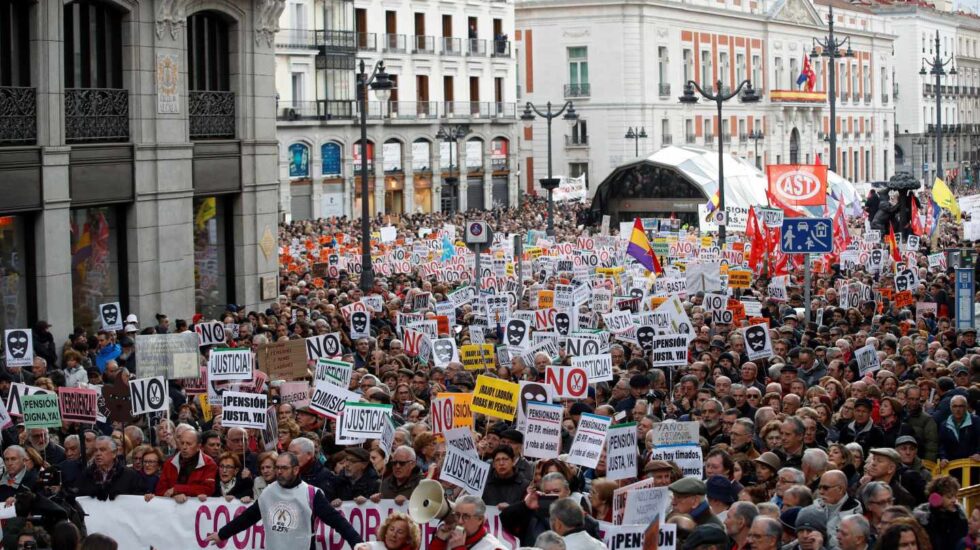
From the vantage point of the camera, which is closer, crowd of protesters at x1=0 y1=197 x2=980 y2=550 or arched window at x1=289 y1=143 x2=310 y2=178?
crowd of protesters at x1=0 y1=197 x2=980 y2=550

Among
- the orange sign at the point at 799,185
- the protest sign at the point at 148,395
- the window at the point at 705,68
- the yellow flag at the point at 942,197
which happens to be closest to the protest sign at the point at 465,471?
the protest sign at the point at 148,395

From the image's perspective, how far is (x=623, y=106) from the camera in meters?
80.2

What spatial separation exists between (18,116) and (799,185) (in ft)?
53.6

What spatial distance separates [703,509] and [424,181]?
58.8m

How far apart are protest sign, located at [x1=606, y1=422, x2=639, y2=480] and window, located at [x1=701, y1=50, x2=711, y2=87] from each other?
74693 mm

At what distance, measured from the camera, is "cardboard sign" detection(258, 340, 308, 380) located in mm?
17125

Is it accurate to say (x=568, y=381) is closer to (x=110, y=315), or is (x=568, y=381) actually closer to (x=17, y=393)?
(x=17, y=393)

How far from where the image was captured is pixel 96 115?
23.9 meters

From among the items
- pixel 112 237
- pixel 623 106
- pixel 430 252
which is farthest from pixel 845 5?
pixel 112 237

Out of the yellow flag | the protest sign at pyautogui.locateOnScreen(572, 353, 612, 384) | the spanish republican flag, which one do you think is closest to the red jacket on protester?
the protest sign at pyautogui.locateOnScreen(572, 353, 612, 384)

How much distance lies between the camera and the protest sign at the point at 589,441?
12133 millimetres

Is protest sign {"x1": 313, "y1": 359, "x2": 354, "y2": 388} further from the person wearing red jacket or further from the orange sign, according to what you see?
the orange sign

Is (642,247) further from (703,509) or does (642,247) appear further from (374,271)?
(703,509)

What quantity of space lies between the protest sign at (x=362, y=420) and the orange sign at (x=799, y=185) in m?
21.3
